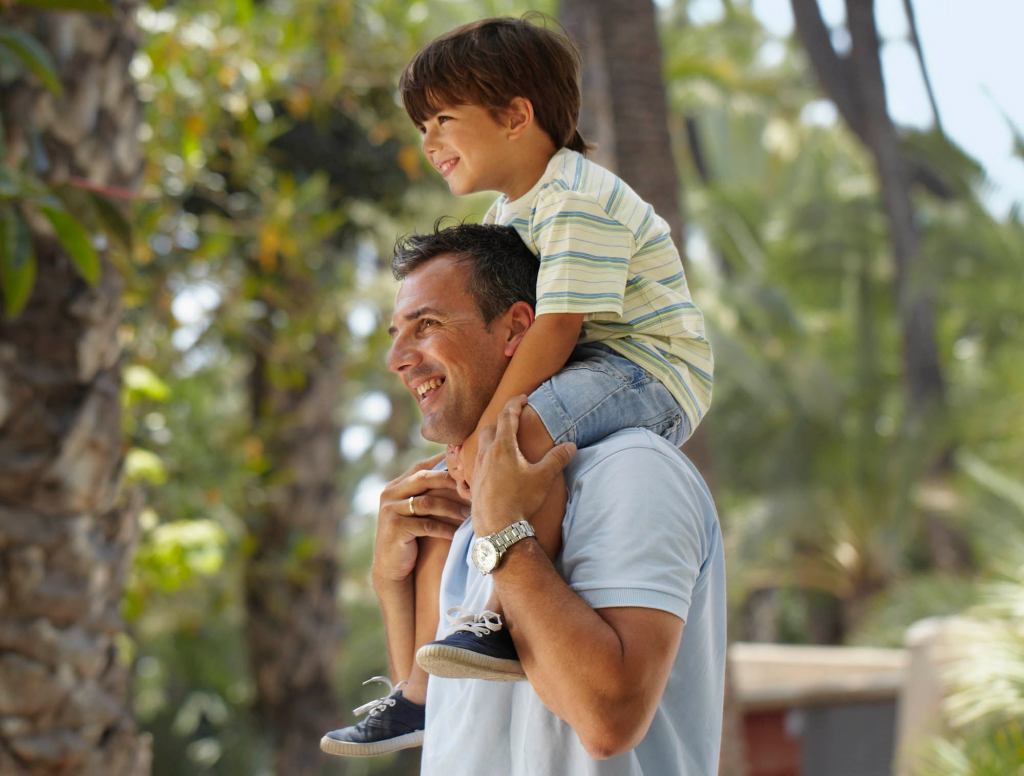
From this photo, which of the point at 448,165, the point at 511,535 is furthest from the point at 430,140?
the point at 511,535

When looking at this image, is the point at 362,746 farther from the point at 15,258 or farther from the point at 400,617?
the point at 15,258

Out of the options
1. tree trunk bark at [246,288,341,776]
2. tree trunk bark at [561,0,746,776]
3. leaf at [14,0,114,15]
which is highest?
tree trunk bark at [561,0,746,776]

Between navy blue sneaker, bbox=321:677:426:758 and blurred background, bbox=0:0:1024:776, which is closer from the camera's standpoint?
navy blue sneaker, bbox=321:677:426:758

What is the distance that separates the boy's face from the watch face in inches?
29.7

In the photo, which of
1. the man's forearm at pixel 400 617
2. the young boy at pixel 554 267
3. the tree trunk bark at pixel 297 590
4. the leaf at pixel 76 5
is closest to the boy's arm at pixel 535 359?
the young boy at pixel 554 267

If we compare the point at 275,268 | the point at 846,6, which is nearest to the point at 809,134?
the point at 846,6

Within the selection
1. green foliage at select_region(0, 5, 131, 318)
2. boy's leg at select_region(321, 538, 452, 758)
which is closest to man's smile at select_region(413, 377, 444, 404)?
boy's leg at select_region(321, 538, 452, 758)

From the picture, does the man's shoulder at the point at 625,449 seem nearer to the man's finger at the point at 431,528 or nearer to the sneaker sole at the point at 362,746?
the man's finger at the point at 431,528

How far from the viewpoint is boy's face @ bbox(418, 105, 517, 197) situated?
2443mm

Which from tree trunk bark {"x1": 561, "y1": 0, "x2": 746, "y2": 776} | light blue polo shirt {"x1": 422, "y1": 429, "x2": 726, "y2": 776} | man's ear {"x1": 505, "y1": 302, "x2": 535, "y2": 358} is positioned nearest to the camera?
light blue polo shirt {"x1": 422, "y1": 429, "x2": 726, "y2": 776}

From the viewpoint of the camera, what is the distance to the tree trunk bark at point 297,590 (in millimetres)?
9188

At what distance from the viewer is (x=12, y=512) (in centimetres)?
380

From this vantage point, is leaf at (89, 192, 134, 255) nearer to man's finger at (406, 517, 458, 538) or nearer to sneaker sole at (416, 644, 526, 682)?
man's finger at (406, 517, 458, 538)

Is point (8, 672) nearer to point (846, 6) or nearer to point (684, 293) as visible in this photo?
point (684, 293)
